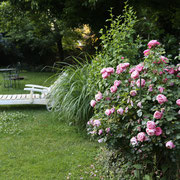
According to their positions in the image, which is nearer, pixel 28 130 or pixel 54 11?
pixel 28 130

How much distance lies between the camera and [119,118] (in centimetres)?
246

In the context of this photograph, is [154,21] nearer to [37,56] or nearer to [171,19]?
[171,19]

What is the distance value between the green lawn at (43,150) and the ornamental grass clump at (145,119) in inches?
24.2

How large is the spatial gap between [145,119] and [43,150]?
1.95m

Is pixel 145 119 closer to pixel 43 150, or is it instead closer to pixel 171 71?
pixel 171 71

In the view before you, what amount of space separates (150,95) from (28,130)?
2.83 metres

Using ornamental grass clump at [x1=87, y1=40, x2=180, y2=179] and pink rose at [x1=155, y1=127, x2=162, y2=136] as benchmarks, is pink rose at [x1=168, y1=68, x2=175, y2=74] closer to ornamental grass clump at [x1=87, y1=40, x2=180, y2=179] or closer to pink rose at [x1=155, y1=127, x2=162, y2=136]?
ornamental grass clump at [x1=87, y1=40, x2=180, y2=179]

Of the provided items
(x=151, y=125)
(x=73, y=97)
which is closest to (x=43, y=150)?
(x=73, y=97)

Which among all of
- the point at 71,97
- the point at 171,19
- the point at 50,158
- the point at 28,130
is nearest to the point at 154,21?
the point at 171,19

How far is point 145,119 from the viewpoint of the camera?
2172mm

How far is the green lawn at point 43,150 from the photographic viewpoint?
2.92m

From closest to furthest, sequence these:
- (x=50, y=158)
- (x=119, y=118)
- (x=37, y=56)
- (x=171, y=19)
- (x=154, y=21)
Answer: (x=119, y=118)
(x=50, y=158)
(x=171, y=19)
(x=154, y=21)
(x=37, y=56)

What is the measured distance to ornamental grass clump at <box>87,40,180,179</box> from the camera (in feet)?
6.89

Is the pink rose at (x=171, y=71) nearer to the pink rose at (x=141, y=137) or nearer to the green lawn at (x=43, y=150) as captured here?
the pink rose at (x=141, y=137)
